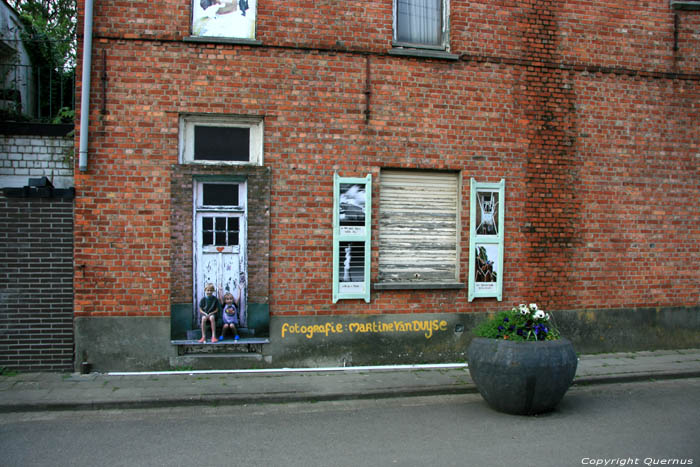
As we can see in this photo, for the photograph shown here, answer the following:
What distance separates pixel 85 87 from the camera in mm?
8023

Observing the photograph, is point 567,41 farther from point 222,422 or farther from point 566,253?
point 222,422

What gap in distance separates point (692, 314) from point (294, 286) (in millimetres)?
7582

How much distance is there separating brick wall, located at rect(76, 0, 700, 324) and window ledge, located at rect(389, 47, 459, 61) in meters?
0.12

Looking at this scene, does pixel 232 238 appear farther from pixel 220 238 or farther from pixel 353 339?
pixel 353 339

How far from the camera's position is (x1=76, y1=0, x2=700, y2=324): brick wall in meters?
8.26

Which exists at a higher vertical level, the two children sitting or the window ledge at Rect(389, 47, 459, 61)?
the window ledge at Rect(389, 47, 459, 61)

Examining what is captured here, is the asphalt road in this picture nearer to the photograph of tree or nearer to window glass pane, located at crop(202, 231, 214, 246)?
the photograph of tree

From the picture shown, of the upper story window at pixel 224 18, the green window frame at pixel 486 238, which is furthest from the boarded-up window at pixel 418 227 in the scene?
the upper story window at pixel 224 18

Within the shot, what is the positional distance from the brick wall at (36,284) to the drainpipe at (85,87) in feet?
2.77

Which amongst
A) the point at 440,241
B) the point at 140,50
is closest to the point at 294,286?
the point at 440,241

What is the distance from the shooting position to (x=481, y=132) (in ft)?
30.6

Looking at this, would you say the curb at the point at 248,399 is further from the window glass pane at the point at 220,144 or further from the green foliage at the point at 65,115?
the green foliage at the point at 65,115

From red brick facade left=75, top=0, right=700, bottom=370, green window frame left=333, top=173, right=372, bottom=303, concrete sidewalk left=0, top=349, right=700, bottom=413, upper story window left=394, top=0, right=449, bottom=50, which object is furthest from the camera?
upper story window left=394, top=0, right=449, bottom=50

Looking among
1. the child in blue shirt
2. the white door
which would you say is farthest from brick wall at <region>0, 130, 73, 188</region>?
the child in blue shirt
